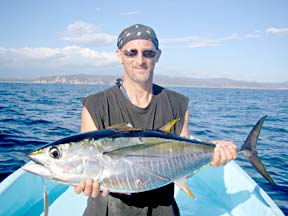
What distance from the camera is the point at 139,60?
330 cm

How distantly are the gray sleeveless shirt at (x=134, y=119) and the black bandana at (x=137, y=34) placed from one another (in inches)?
23.1

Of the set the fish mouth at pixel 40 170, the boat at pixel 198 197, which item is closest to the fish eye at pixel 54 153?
the fish mouth at pixel 40 170

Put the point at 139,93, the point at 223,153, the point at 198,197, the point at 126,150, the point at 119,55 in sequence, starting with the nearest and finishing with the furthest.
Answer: the point at 126,150, the point at 223,153, the point at 139,93, the point at 119,55, the point at 198,197

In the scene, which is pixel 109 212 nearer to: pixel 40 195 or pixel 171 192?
pixel 171 192

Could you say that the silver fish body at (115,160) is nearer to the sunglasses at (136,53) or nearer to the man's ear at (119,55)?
the sunglasses at (136,53)

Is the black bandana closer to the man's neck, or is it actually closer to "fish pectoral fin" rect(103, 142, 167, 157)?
the man's neck

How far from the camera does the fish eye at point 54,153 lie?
242 cm

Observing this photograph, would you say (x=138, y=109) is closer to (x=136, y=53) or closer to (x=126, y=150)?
(x=136, y=53)

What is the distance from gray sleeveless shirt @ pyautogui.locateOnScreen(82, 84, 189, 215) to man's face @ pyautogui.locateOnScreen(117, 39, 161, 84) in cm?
26

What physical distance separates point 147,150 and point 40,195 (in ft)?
11.6

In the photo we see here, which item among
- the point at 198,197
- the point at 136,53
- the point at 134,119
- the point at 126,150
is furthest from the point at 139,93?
the point at 198,197

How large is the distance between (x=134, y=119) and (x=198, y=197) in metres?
3.53

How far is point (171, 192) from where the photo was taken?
128 inches

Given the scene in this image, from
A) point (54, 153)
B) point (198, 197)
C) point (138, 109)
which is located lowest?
point (198, 197)
